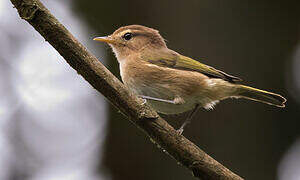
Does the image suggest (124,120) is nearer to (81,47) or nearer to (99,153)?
(99,153)

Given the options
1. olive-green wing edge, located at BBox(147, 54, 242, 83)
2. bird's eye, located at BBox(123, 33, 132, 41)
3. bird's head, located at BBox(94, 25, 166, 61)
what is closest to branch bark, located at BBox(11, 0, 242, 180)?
olive-green wing edge, located at BBox(147, 54, 242, 83)

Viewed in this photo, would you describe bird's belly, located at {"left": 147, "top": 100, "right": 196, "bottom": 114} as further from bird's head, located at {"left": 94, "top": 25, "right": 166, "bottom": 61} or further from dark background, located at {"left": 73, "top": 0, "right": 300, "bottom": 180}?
dark background, located at {"left": 73, "top": 0, "right": 300, "bottom": 180}

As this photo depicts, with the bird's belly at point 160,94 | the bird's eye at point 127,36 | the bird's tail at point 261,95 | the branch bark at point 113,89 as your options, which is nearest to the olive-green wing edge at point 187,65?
the bird's tail at point 261,95

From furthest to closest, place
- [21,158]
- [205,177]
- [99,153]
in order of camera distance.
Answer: [21,158], [99,153], [205,177]

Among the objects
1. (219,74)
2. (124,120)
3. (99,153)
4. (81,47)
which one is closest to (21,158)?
(99,153)

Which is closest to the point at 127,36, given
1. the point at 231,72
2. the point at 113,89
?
the point at 231,72

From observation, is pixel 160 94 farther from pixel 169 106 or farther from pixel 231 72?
pixel 231 72
